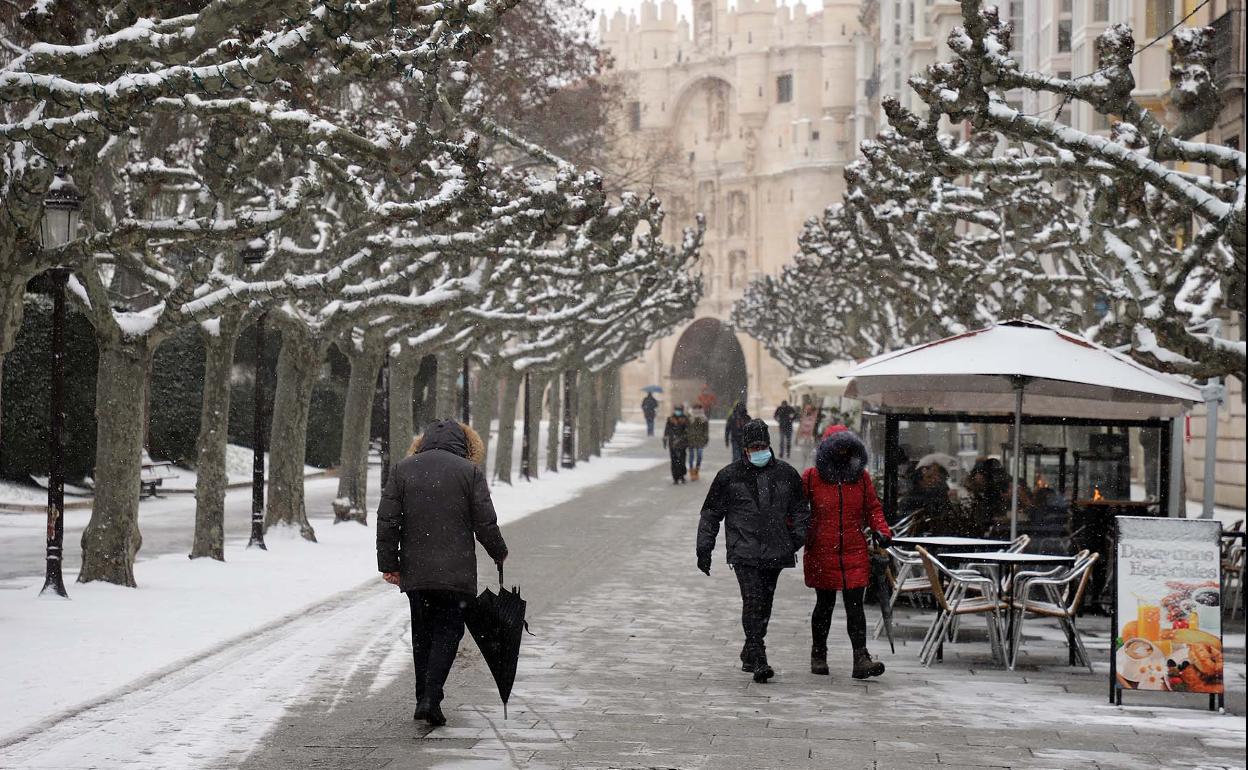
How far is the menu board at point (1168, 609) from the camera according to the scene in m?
9.98

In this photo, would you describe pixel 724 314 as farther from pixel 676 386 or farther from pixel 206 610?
pixel 206 610

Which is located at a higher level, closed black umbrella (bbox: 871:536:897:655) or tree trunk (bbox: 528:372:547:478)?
tree trunk (bbox: 528:372:547:478)

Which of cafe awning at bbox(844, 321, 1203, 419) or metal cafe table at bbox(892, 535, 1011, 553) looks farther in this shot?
metal cafe table at bbox(892, 535, 1011, 553)

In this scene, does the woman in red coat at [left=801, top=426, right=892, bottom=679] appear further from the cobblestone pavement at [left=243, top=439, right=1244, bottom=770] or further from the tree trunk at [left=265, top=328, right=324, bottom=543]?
the tree trunk at [left=265, top=328, right=324, bottom=543]

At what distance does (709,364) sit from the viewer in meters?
117

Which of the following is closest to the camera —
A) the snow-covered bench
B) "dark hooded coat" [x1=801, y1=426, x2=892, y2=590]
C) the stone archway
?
"dark hooded coat" [x1=801, y1=426, x2=892, y2=590]

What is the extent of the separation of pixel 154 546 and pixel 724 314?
311 feet

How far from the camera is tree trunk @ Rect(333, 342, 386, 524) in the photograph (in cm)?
2406

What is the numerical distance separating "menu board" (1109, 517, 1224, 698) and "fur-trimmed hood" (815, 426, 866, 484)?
1.64 meters

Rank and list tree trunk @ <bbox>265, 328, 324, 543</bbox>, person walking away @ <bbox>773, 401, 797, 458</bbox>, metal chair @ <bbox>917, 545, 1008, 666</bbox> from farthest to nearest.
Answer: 1. person walking away @ <bbox>773, 401, 797, 458</bbox>
2. tree trunk @ <bbox>265, 328, 324, 543</bbox>
3. metal chair @ <bbox>917, 545, 1008, 666</bbox>

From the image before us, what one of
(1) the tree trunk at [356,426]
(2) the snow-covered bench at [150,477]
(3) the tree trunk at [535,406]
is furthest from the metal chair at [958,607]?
(3) the tree trunk at [535,406]

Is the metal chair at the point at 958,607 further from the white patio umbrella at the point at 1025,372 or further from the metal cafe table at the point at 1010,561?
the white patio umbrella at the point at 1025,372

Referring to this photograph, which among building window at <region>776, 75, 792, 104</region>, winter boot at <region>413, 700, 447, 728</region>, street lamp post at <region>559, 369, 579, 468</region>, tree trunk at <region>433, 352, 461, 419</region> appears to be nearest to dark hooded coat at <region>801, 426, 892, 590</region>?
winter boot at <region>413, 700, 447, 728</region>

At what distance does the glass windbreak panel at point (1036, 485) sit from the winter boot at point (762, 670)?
4.92 m
